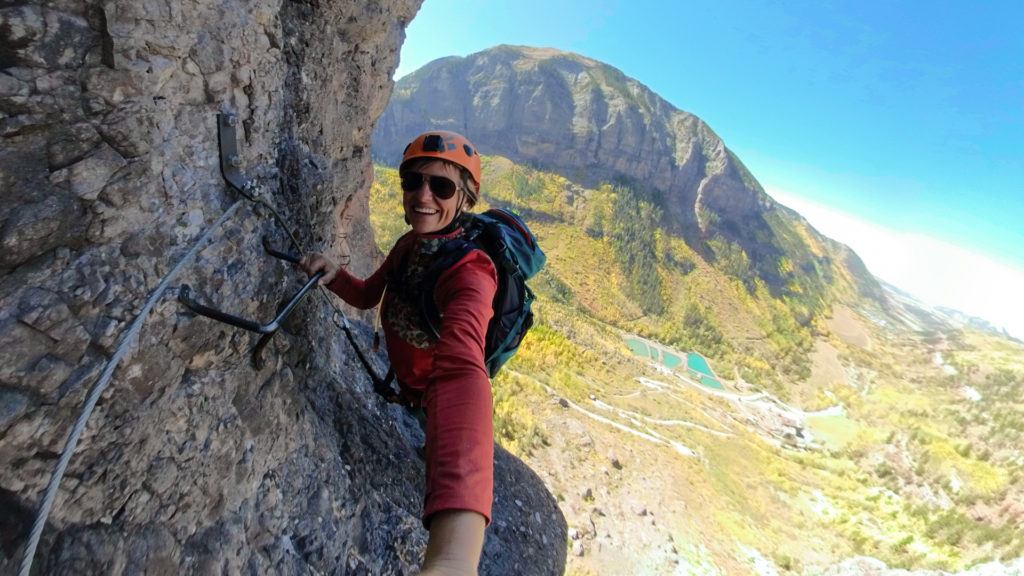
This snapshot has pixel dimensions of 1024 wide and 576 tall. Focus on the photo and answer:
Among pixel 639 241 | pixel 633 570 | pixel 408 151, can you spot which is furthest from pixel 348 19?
pixel 639 241

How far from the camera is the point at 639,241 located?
105 m

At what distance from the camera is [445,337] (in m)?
1.86

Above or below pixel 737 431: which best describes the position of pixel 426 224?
above

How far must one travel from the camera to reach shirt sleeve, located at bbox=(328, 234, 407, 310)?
3.19 m

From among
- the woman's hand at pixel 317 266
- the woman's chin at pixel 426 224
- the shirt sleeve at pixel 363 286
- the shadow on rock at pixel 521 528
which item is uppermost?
the woman's chin at pixel 426 224

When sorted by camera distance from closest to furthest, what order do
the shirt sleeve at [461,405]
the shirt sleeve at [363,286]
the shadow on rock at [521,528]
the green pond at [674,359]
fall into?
the shirt sleeve at [461,405]
the shirt sleeve at [363,286]
the shadow on rock at [521,528]
the green pond at [674,359]

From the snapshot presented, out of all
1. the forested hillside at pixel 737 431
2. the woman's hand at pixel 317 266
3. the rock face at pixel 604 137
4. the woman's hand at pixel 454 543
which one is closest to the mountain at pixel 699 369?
the forested hillside at pixel 737 431

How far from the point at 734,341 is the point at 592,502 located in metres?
84.6

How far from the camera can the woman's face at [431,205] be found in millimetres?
2637

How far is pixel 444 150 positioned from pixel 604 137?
139 metres

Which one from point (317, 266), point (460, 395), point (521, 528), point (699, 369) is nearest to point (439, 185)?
point (317, 266)

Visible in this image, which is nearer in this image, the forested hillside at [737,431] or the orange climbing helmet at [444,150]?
the orange climbing helmet at [444,150]

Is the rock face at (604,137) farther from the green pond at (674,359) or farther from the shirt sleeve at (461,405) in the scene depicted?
the shirt sleeve at (461,405)

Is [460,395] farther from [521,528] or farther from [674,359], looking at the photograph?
[674,359]
